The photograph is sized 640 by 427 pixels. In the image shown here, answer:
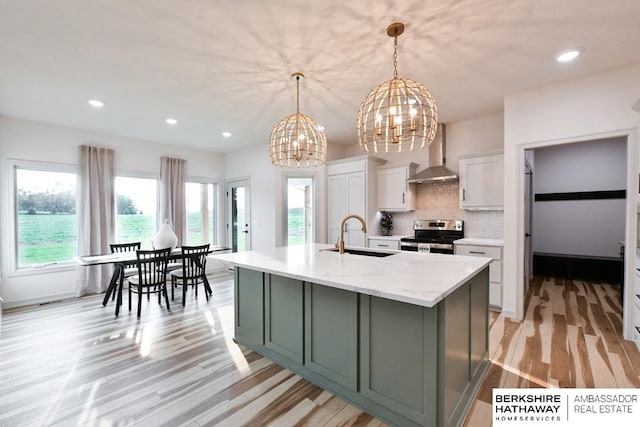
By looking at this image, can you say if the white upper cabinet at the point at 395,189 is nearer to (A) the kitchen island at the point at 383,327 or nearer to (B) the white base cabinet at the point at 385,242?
(B) the white base cabinet at the point at 385,242

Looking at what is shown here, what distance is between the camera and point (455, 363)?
1762 millimetres

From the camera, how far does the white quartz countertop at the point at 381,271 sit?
1495mm

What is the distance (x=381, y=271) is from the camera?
196 centimetres

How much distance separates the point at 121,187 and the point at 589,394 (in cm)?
656

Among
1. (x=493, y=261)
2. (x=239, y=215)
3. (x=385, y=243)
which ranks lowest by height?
(x=493, y=261)

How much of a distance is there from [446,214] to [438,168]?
77 cm

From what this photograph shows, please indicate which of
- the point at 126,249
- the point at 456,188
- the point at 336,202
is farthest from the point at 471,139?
the point at 126,249

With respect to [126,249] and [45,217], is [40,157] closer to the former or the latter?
[45,217]

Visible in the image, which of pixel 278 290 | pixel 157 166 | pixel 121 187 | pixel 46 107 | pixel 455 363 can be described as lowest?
pixel 455 363

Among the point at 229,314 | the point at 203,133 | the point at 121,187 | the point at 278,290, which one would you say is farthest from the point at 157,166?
the point at 278,290

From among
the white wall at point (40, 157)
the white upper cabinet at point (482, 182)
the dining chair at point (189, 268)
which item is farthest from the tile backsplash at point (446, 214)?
the white wall at point (40, 157)

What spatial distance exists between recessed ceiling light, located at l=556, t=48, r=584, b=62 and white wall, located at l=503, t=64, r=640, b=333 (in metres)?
0.58

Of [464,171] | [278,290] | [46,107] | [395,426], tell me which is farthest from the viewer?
[464,171]

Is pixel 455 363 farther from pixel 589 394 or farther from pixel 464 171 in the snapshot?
pixel 464 171
